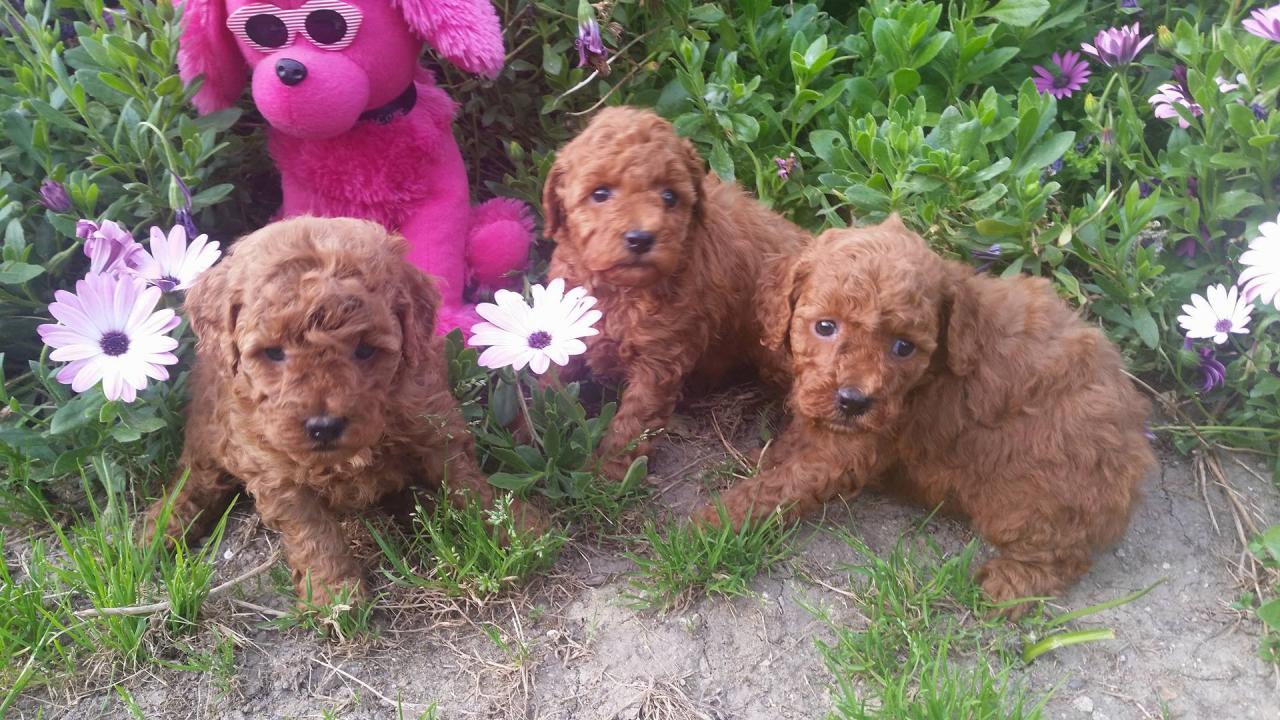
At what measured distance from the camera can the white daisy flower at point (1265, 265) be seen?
126 inches

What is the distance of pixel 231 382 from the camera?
289 cm

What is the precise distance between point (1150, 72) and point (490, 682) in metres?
4.21

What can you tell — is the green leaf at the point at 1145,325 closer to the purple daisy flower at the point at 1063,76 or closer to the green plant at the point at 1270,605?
the green plant at the point at 1270,605

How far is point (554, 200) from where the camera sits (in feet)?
11.5

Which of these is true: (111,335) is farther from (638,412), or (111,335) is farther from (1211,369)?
(1211,369)

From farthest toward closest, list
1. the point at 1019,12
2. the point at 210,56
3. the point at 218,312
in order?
1. the point at 1019,12
2. the point at 210,56
3. the point at 218,312

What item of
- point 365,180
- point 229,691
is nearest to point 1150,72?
point 365,180

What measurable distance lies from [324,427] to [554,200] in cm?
134

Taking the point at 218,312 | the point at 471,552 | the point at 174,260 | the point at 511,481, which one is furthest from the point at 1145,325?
the point at 174,260

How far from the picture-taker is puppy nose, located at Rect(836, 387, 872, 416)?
287 centimetres

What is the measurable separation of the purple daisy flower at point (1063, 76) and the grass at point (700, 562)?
2675mm

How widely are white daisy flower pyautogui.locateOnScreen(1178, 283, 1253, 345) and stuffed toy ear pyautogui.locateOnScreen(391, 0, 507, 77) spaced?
2.91 m

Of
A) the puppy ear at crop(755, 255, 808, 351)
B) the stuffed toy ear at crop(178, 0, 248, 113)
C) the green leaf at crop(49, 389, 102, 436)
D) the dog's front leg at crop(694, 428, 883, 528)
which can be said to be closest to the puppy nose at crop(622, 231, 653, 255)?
the puppy ear at crop(755, 255, 808, 351)

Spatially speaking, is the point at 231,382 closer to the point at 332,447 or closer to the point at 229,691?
the point at 332,447
